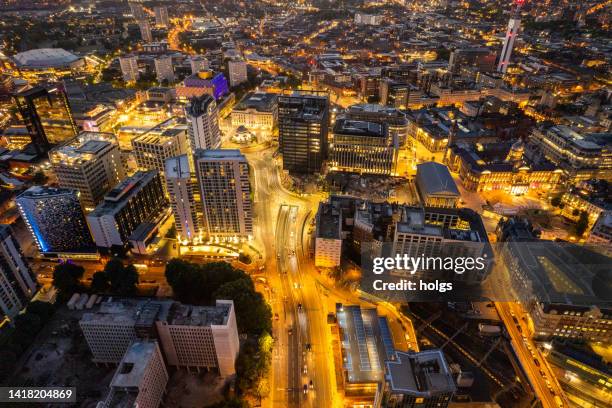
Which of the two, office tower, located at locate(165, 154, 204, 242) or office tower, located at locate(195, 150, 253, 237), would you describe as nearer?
office tower, located at locate(195, 150, 253, 237)

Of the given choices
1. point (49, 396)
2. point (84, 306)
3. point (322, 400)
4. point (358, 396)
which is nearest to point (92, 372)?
point (49, 396)

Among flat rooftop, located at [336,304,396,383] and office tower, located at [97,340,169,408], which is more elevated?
office tower, located at [97,340,169,408]

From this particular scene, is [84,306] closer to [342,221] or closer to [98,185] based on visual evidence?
[98,185]

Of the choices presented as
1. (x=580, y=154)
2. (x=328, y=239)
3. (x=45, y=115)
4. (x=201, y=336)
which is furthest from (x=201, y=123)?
(x=580, y=154)

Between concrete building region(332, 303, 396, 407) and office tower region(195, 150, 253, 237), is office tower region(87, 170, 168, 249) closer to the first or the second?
office tower region(195, 150, 253, 237)

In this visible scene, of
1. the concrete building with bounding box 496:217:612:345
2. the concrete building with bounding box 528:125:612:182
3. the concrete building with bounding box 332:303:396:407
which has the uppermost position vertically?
the concrete building with bounding box 528:125:612:182

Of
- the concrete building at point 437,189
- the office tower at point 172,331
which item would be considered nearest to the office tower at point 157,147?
the office tower at point 172,331

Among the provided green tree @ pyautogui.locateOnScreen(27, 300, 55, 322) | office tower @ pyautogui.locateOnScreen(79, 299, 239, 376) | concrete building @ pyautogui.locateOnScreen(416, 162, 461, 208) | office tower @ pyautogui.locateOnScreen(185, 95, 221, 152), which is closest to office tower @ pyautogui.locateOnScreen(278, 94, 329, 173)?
office tower @ pyautogui.locateOnScreen(185, 95, 221, 152)

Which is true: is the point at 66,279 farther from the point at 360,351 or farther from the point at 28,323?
the point at 360,351
